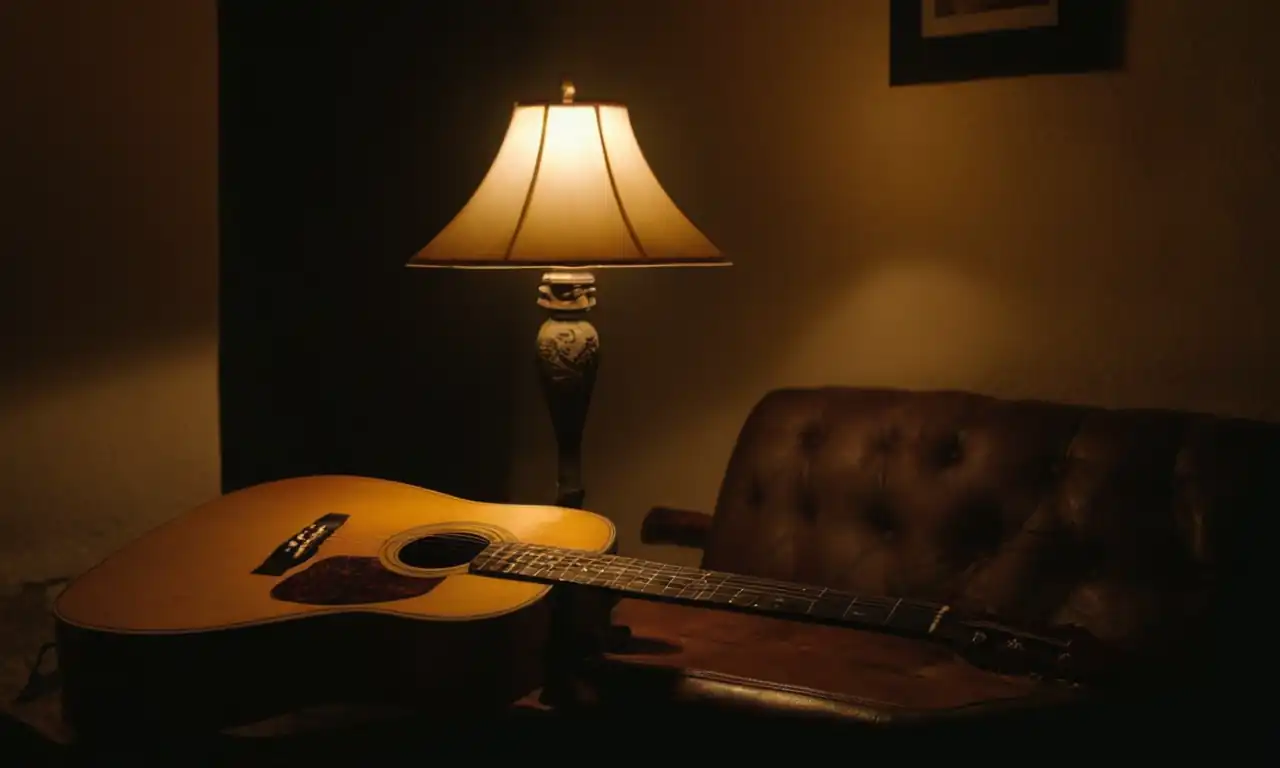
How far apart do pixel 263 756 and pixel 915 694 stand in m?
0.82

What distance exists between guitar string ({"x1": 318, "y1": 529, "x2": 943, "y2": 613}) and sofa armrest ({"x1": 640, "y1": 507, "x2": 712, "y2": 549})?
1.51ft

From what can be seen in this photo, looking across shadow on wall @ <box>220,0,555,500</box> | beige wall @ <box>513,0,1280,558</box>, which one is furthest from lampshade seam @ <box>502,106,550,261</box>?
shadow on wall @ <box>220,0,555,500</box>

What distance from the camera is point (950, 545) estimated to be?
1.79 metres

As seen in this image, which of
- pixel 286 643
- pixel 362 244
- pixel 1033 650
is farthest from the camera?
pixel 362 244

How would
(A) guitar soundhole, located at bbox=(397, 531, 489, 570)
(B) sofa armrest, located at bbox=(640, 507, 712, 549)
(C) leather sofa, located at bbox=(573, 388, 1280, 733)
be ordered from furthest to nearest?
(B) sofa armrest, located at bbox=(640, 507, 712, 549)
(A) guitar soundhole, located at bbox=(397, 531, 489, 570)
(C) leather sofa, located at bbox=(573, 388, 1280, 733)

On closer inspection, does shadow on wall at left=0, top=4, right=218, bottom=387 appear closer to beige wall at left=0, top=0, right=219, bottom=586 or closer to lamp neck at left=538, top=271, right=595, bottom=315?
beige wall at left=0, top=0, right=219, bottom=586

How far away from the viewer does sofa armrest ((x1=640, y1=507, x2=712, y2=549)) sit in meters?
2.08

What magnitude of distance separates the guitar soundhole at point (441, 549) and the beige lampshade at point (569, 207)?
399 millimetres

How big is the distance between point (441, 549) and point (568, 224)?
51 cm

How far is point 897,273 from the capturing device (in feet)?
6.88

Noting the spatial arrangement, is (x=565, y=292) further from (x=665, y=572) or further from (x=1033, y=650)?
(x=1033, y=650)

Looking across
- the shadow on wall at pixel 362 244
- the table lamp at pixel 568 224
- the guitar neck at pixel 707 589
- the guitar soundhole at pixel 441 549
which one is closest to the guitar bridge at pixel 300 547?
the guitar soundhole at pixel 441 549

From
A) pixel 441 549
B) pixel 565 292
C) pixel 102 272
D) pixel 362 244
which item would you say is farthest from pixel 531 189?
pixel 362 244

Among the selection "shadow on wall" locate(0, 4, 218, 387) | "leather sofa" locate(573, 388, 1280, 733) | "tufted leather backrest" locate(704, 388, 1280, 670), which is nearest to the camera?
"leather sofa" locate(573, 388, 1280, 733)
